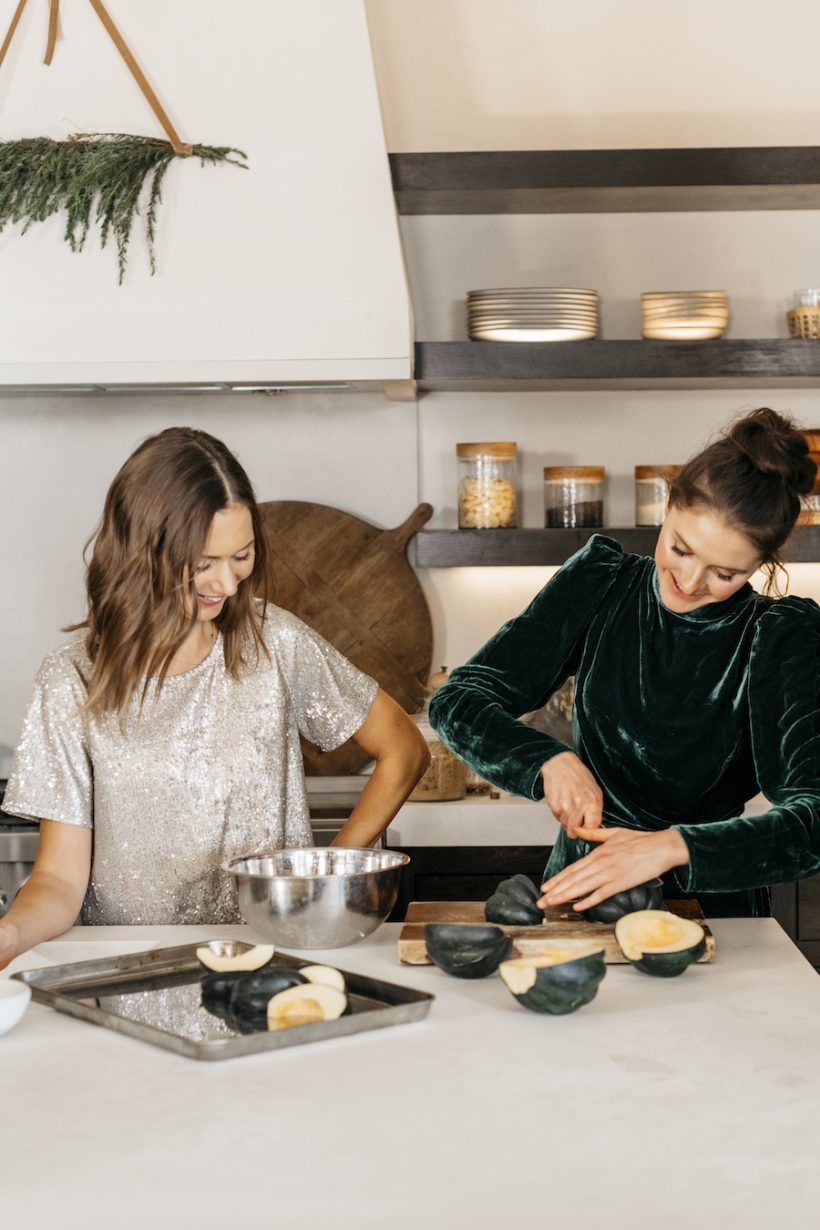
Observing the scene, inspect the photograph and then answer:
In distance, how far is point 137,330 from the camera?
9.74 feet

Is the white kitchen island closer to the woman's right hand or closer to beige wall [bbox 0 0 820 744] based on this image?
the woman's right hand

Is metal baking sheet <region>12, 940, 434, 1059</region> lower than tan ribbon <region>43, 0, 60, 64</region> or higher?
lower

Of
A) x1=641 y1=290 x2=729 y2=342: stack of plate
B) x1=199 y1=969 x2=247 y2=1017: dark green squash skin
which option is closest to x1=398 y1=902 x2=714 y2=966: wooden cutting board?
x1=199 y1=969 x2=247 y2=1017: dark green squash skin

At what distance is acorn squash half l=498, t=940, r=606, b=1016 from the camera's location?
1.36 metres

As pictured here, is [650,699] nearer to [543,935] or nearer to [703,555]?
[703,555]

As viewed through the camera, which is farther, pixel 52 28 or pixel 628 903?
pixel 52 28

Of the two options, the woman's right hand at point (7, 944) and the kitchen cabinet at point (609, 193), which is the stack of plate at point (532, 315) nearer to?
the kitchen cabinet at point (609, 193)

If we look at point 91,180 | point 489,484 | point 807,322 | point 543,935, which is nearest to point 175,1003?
point 543,935

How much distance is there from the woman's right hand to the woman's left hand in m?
0.64

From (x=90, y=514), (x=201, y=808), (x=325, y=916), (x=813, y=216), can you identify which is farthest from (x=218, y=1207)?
(x=813, y=216)

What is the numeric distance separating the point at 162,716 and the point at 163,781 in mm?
96

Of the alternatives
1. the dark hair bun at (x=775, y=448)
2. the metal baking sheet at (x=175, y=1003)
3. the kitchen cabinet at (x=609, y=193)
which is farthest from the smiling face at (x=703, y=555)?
the kitchen cabinet at (x=609, y=193)

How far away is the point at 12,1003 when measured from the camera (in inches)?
52.8

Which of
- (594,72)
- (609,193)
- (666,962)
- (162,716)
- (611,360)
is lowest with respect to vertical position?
(666,962)
